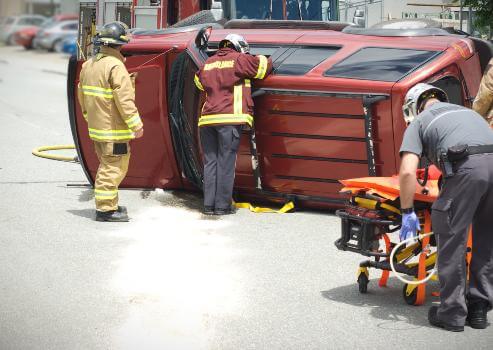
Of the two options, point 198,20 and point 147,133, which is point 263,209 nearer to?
point 147,133

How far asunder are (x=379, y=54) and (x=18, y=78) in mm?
24537

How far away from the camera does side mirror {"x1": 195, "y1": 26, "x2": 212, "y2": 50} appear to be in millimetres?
9789

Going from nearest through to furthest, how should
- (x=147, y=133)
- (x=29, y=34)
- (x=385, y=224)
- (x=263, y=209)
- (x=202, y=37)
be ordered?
(x=385, y=224), (x=263, y=209), (x=202, y=37), (x=147, y=133), (x=29, y=34)

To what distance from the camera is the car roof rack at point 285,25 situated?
10.2m

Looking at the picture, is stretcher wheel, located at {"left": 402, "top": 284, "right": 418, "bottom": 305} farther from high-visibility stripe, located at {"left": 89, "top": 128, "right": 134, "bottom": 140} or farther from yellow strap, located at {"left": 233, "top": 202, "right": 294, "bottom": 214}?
high-visibility stripe, located at {"left": 89, "top": 128, "right": 134, "bottom": 140}

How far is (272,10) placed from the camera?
1223 cm

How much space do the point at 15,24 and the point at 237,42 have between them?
154 ft

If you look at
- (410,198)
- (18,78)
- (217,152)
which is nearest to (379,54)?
(217,152)

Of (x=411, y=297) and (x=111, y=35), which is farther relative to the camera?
(x=111, y=35)

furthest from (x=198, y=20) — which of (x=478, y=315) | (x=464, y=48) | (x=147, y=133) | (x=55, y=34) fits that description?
(x=55, y=34)

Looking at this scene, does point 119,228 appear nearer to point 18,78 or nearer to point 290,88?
point 290,88

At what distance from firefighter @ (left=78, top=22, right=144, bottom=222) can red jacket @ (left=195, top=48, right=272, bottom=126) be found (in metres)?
0.75

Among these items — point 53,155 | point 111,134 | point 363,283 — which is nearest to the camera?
point 363,283

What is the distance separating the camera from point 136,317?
240 inches
